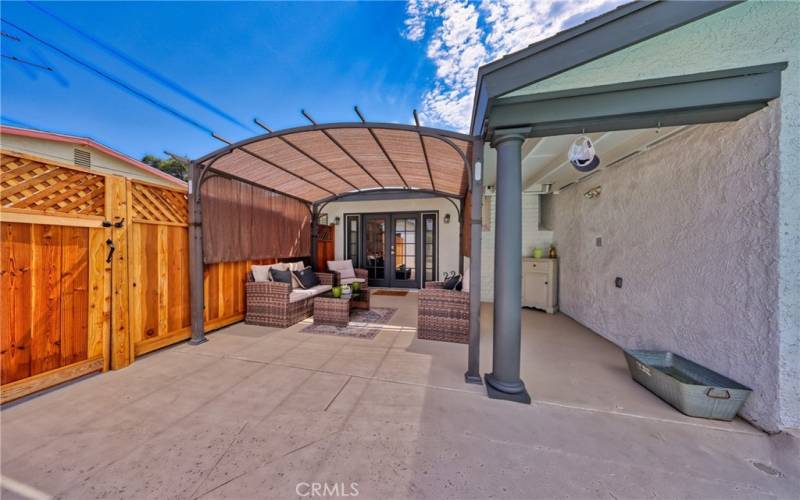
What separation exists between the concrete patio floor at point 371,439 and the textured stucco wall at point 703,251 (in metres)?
0.57

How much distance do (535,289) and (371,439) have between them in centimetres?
446

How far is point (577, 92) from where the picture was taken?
6.66ft

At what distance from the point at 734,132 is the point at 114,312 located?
5.85 m

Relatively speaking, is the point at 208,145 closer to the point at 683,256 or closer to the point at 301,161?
the point at 301,161

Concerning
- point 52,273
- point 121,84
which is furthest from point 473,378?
point 121,84

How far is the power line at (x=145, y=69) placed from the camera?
7.37 meters

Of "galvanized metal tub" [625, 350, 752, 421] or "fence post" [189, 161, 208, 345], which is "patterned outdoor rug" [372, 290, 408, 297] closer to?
"fence post" [189, 161, 208, 345]

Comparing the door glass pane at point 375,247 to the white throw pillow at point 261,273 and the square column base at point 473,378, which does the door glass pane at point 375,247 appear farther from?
the square column base at point 473,378

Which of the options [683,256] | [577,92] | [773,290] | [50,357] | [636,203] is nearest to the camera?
[773,290]

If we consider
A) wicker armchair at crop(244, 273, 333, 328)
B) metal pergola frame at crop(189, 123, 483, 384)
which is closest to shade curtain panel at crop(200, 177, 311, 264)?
metal pergola frame at crop(189, 123, 483, 384)

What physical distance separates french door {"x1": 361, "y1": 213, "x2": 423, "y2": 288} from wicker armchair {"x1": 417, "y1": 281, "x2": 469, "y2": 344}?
12.4 ft

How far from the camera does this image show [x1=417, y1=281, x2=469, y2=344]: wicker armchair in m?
3.45

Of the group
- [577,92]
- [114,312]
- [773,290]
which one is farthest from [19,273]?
[773,290]

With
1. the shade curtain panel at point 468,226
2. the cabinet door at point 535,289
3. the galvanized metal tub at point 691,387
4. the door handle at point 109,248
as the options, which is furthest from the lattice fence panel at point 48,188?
the cabinet door at point 535,289
